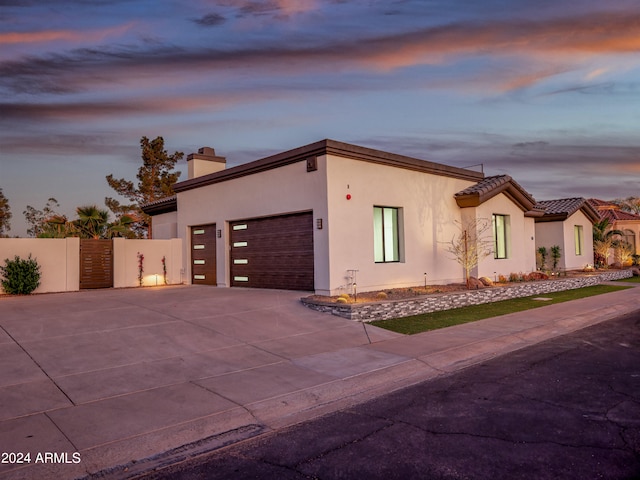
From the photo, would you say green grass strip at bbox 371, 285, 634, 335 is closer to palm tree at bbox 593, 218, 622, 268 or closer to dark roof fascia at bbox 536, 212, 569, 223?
dark roof fascia at bbox 536, 212, 569, 223

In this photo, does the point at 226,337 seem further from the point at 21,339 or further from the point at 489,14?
the point at 489,14

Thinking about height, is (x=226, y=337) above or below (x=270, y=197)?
below

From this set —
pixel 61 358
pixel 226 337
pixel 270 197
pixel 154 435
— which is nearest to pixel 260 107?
pixel 270 197

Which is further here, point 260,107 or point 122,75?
point 260,107

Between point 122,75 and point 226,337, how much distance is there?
33.9 ft

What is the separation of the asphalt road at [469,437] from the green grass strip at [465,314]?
12.7 feet

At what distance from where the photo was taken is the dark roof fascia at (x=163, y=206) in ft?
71.2

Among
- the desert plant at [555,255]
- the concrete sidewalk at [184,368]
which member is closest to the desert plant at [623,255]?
the desert plant at [555,255]

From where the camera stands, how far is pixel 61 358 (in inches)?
302

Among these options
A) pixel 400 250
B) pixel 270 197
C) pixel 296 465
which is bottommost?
pixel 296 465

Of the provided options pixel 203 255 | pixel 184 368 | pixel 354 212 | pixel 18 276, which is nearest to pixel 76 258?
pixel 18 276

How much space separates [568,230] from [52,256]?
26.7 meters

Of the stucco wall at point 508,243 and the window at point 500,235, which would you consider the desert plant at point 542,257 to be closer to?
the stucco wall at point 508,243

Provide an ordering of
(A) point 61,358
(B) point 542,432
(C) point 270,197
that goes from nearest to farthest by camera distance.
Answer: (B) point 542,432
(A) point 61,358
(C) point 270,197
